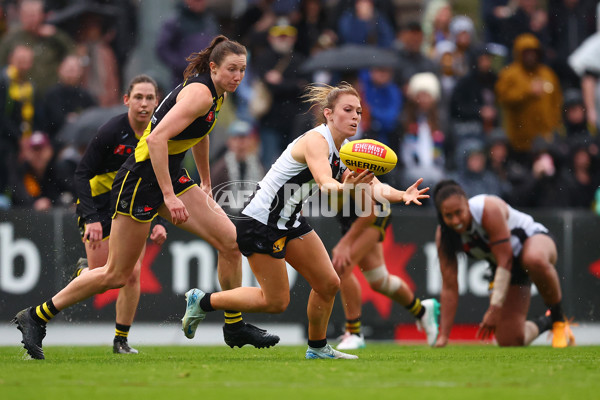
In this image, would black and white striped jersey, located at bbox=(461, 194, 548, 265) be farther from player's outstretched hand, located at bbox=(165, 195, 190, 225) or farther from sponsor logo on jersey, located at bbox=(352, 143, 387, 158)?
player's outstretched hand, located at bbox=(165, 195, 190, 225)

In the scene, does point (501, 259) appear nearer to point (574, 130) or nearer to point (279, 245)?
point (279, 245)

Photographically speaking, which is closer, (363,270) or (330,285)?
(330,285)

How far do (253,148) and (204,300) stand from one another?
5325 millimetres

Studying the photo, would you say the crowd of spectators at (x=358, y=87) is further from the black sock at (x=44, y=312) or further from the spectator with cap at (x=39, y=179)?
the black sock at (x=44, y=312)

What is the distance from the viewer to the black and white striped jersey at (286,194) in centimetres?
782

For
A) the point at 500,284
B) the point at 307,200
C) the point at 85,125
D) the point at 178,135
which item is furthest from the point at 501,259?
the point at 85,125

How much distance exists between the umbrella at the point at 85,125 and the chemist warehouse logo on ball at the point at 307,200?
1.71 meters

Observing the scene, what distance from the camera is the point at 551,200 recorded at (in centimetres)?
1346

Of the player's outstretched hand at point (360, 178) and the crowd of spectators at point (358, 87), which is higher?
the crowd of spectators at point (358, 87)

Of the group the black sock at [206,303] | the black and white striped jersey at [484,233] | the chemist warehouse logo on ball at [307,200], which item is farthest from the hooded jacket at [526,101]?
the black sock at [206,303]

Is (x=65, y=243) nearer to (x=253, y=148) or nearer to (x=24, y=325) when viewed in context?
(x=253, y=148)

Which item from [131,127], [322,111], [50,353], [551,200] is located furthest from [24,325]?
[551,200]

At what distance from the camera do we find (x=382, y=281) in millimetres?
10680

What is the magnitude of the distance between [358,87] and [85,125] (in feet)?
12.3
